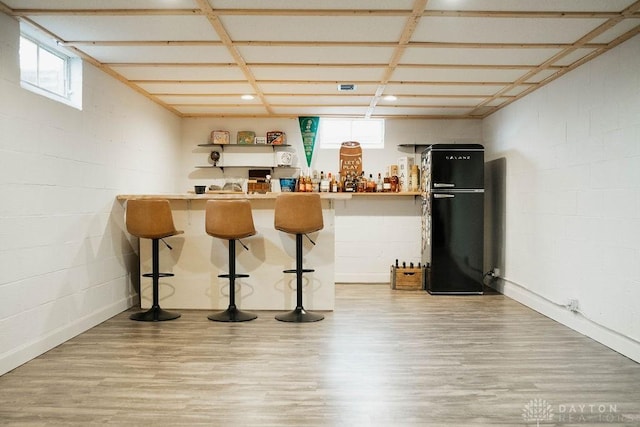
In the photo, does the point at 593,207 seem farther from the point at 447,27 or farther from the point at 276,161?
the point at 276,161

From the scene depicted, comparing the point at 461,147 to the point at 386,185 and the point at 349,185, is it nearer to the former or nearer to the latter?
the point at 386,185

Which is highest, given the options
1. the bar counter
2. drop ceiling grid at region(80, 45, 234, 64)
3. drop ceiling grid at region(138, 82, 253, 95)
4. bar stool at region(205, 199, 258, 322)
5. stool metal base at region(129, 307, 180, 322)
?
drop ceiling grid at region(80, 45, 234, 64)

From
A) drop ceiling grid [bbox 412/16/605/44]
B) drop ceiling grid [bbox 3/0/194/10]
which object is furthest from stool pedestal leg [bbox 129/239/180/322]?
drop ceiling grid [bbox 412/16/605/44]

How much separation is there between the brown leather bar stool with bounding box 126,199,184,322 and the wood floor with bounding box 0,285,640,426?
0.78 feet

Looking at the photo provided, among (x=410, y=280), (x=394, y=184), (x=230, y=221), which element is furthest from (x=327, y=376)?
(x=394, y=184)

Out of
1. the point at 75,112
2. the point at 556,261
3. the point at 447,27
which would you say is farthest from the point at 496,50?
the point at 75,112

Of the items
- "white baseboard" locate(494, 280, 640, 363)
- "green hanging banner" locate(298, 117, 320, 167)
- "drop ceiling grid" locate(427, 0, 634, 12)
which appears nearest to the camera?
"drop ceiling grid" locate(427, 0, 634, 12)

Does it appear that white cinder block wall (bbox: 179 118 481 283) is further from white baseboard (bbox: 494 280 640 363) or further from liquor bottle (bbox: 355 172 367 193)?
white baseboard (bbox: 494 280 640 363)

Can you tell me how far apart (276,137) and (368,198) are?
1649 mm

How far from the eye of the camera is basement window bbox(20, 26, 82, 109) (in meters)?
3.49

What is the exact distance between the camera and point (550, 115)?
15.4 ft

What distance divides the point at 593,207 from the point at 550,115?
1270 mm

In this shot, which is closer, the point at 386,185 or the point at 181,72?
the point at 181,72

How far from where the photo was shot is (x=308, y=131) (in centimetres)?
670
